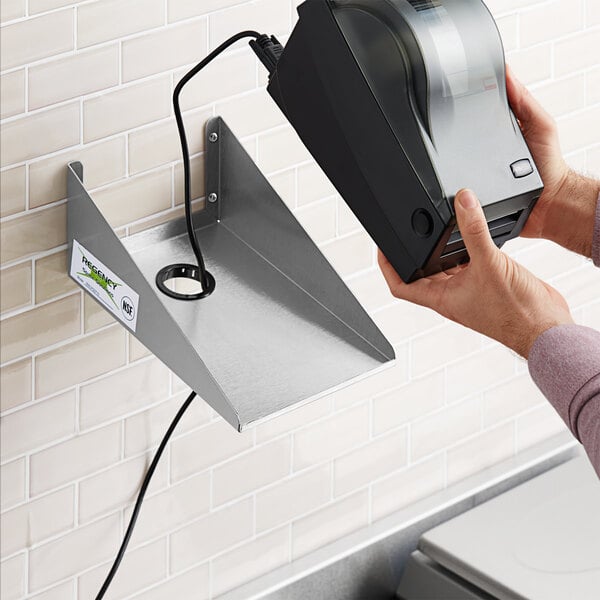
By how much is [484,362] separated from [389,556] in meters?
0.33

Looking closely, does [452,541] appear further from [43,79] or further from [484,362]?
[43,79]

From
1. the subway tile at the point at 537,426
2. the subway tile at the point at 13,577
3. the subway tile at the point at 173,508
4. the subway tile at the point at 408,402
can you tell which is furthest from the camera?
the subway tile at the point at 537,426

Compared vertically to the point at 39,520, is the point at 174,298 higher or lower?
higher

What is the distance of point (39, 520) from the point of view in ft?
4.16

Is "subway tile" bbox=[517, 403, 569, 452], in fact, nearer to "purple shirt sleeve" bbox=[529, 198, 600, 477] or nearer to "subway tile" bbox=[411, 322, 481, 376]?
"subway tile" bbox=[411, 322, 481, 376]

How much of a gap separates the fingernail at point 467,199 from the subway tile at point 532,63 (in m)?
0.66

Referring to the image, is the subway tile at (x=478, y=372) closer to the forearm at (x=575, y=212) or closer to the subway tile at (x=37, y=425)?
the forearm at (x=575, y=212)

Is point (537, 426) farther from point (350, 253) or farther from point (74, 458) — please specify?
point (74, 458)

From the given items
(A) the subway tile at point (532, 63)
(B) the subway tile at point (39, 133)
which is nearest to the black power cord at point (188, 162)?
(B) the subway tile at point (39, 133)

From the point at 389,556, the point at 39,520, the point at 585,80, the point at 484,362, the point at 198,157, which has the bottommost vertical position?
the point at 389,556

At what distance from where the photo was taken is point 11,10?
1.06 meters

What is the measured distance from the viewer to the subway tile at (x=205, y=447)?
137 centimetres

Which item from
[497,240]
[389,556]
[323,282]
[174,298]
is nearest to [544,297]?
[497,240]

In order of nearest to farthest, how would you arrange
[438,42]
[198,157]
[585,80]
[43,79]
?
[438,42]
[43,79]
[198,157]
[585,80]
